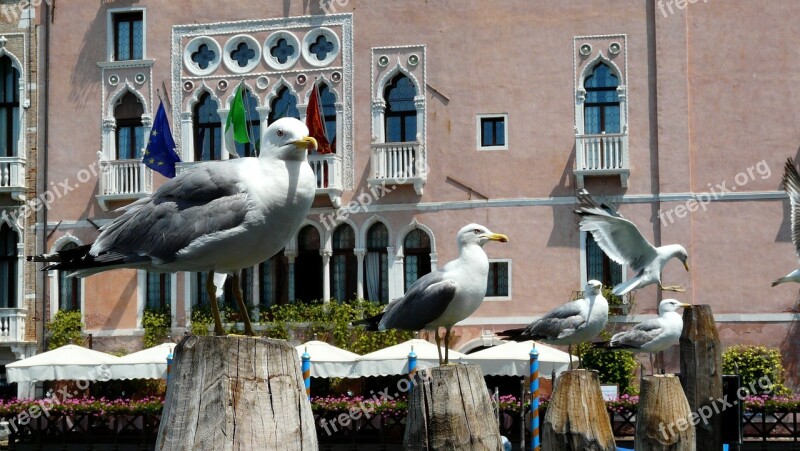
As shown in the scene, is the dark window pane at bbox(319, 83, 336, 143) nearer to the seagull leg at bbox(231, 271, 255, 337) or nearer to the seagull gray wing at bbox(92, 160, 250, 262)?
the seagull gray wing at bbox(92, 160, 250, 262)

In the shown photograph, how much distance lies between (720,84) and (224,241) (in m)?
22.7

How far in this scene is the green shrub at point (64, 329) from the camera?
94.2ft

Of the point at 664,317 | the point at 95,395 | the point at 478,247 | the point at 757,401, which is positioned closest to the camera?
the point at 478,247

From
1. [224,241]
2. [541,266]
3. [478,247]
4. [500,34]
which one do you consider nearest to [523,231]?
[541,266]

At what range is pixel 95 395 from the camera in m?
27.8

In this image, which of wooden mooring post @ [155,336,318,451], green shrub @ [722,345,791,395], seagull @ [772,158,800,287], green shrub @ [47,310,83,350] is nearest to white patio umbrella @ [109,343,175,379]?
green shrub @ [47,310,83,350]

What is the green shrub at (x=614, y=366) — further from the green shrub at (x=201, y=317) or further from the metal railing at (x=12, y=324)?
the metal railing at (x=12, y=324)

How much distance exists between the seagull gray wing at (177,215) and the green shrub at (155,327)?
2349cm

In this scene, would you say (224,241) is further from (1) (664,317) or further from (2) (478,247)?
(1) (664,317)

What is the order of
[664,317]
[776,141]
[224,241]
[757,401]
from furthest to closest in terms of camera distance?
[776,141] → [757,401] → [664,317] → [224,241]

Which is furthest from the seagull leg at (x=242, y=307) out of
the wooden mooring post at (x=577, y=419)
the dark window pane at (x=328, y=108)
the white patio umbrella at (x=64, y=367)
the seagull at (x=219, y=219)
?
the dark window pane at (x=328, y=108)

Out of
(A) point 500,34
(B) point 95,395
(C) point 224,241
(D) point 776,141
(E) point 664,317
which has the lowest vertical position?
(B) point 95,395

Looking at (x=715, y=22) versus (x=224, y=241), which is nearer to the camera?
(x=224, y=241)

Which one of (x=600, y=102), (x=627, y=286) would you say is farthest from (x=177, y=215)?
(x=600, y=102)
